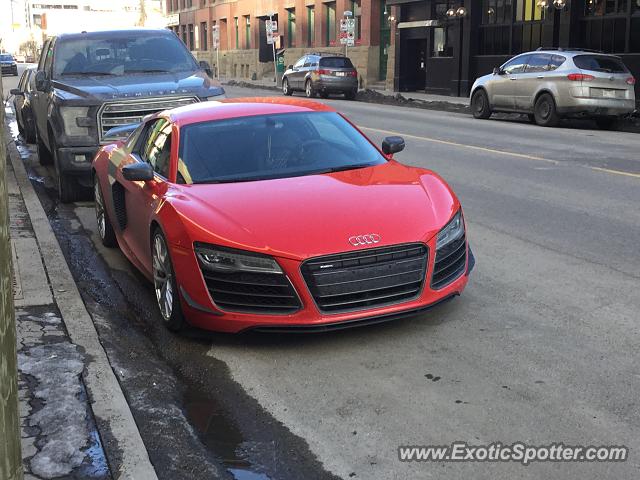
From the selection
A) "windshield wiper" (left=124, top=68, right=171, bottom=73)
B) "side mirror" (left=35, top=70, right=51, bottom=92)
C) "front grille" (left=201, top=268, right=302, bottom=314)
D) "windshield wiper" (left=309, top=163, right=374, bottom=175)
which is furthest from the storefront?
"front grille" (left=201, top=268, right=302, bottom=314)

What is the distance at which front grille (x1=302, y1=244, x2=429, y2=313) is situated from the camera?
488 cm

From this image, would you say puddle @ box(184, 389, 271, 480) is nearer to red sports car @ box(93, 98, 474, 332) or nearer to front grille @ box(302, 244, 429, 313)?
red sports car @ box(93, 98, 474, 332)

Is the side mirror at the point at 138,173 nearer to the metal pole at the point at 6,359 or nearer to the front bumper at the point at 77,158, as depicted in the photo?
the metal pole at the point at 6,359

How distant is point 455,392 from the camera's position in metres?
4.42

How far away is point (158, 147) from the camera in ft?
21.7

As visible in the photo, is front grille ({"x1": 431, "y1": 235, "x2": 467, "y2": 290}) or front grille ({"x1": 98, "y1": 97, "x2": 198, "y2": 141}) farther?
front grille ({"x1": 98, "y1": 97, "x2": 198, "y2": 141})

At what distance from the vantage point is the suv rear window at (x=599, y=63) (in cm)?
1978

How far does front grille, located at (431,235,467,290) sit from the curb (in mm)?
2082

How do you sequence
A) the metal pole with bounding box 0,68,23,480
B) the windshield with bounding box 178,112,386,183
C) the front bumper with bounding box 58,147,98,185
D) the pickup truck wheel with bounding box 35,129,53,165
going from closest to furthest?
the metal pole with bounding box 0,68,23,480
the windshield with bounding box 178,112,386,183
the front bumper with bounding box 58,147,98,185
the pickup truck wheel with bounding box 35,129,53,165

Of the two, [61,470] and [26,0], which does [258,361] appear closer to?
[61,470]

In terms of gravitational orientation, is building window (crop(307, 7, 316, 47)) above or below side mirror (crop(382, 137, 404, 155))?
above

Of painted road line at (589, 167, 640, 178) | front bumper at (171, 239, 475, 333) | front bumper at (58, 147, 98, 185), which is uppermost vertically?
front bumper at (58, 147, 98, 185)

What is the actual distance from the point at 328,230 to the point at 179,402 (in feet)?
4.43

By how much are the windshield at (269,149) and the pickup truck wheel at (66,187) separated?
14.6 feet
